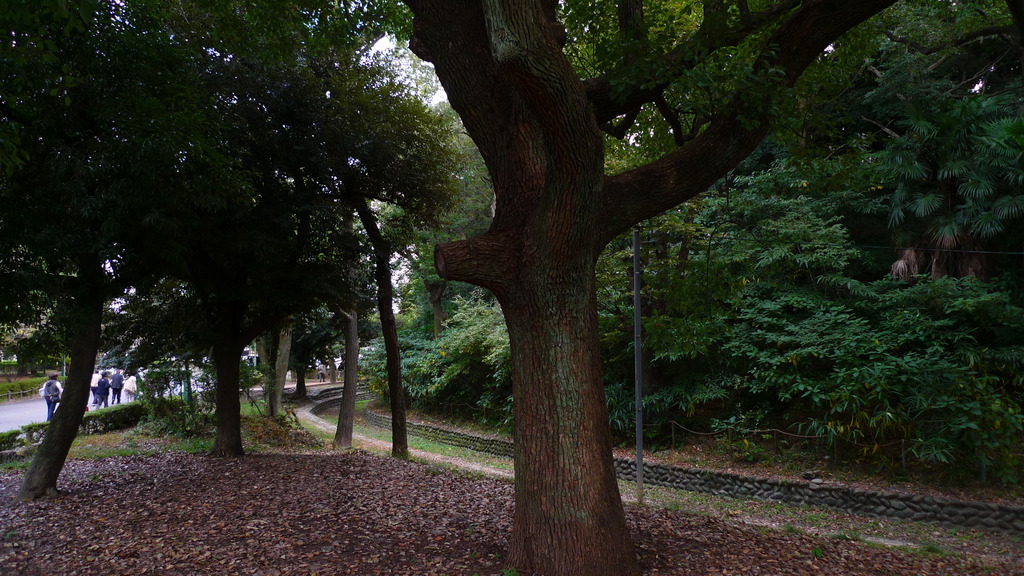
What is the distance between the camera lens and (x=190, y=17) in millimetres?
8625

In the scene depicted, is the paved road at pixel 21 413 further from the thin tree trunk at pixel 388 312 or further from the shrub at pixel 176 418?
the thin tree trunk at pixel 388 312

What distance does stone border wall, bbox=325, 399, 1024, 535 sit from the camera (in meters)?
8.21

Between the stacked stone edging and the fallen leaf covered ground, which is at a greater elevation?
the fallen leaf covered ground

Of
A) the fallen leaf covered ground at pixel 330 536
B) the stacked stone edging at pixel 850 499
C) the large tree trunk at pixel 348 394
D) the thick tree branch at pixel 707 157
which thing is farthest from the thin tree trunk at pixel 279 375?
the thick tree branch at pixel 707 157

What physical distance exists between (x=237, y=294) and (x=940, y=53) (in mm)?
14609

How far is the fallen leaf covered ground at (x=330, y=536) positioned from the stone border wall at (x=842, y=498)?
151cm

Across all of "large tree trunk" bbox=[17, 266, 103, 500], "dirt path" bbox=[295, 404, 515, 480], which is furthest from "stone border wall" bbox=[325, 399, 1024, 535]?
"large tree trunk" bbox=[17, 266, 103, 500]

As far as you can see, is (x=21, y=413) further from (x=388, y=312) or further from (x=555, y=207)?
(x=555, y=207)

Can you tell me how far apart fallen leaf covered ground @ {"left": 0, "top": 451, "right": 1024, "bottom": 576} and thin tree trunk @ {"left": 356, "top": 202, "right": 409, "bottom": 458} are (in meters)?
3.21

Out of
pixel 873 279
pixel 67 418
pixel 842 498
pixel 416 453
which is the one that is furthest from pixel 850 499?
pixel 67 418

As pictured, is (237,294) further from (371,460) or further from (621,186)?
(621,186)

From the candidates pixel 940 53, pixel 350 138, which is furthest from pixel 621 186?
pixel 940 53

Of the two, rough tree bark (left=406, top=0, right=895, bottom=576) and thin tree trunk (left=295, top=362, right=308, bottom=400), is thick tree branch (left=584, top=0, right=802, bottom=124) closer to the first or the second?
rough tree bark (left=406, top=0, right=895, bottom=576)

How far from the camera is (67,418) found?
6926mm
